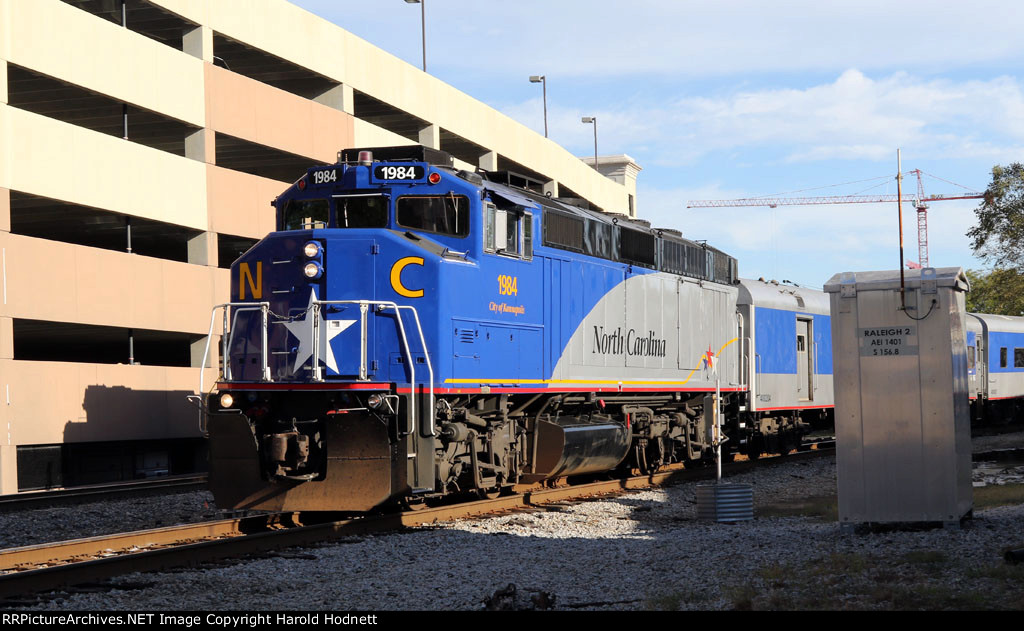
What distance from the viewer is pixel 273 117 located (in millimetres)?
30500

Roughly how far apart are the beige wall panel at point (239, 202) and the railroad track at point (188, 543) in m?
15.4

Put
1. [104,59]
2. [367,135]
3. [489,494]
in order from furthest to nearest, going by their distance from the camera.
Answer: [367,135] < [104,59] < [489,494]

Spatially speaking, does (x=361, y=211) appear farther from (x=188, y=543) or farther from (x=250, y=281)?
(x=188, y=543)

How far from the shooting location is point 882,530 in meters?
12.2

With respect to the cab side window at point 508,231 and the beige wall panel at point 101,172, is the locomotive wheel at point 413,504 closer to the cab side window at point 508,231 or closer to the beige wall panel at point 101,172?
the cab side window at point 508,231

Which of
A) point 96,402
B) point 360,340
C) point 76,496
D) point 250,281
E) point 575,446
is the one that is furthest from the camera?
point 96,402

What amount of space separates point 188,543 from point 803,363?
18208 millimetres

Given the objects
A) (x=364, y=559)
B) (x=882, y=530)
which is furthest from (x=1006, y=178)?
(x=364, y=559)

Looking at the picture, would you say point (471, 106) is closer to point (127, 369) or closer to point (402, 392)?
point (127, 369)

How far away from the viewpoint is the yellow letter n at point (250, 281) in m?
13.5

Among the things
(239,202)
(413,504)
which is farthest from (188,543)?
(239,202)

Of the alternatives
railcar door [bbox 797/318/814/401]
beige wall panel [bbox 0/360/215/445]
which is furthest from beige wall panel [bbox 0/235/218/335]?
railcar door [bbox 797/318/814/401]

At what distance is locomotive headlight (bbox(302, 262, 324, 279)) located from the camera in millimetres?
13086
